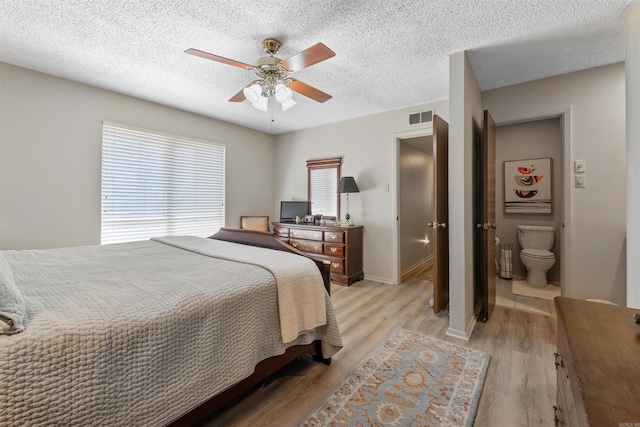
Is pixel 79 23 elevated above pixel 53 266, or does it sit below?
above

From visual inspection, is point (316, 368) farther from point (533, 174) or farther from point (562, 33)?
point (533, 174)

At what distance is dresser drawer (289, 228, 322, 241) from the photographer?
13.4 ft

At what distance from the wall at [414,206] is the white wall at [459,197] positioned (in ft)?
5.22

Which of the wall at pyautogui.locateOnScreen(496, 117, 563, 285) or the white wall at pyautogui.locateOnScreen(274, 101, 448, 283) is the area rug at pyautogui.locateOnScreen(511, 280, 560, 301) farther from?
the white wall at pyautogui.locateOnScreen(274, 101, 448, 283)

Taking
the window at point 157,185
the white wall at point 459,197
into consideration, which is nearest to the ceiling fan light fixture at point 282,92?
the white wall at point 459,197

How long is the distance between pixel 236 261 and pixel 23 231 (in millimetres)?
2489

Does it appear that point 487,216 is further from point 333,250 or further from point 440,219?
point 333,250

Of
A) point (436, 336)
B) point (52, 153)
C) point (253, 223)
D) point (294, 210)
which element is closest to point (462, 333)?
point (436, 336)

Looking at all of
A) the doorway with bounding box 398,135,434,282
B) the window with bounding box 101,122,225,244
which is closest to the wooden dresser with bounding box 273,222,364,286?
the doorway with bounding box 398,135,434,282

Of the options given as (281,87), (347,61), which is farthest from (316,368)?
(347,61)

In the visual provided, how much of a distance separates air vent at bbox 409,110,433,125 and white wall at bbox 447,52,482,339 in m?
1.13

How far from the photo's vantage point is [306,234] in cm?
421

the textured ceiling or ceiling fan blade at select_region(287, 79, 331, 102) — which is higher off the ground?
the textured ceiling

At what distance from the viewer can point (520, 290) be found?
3471mm
